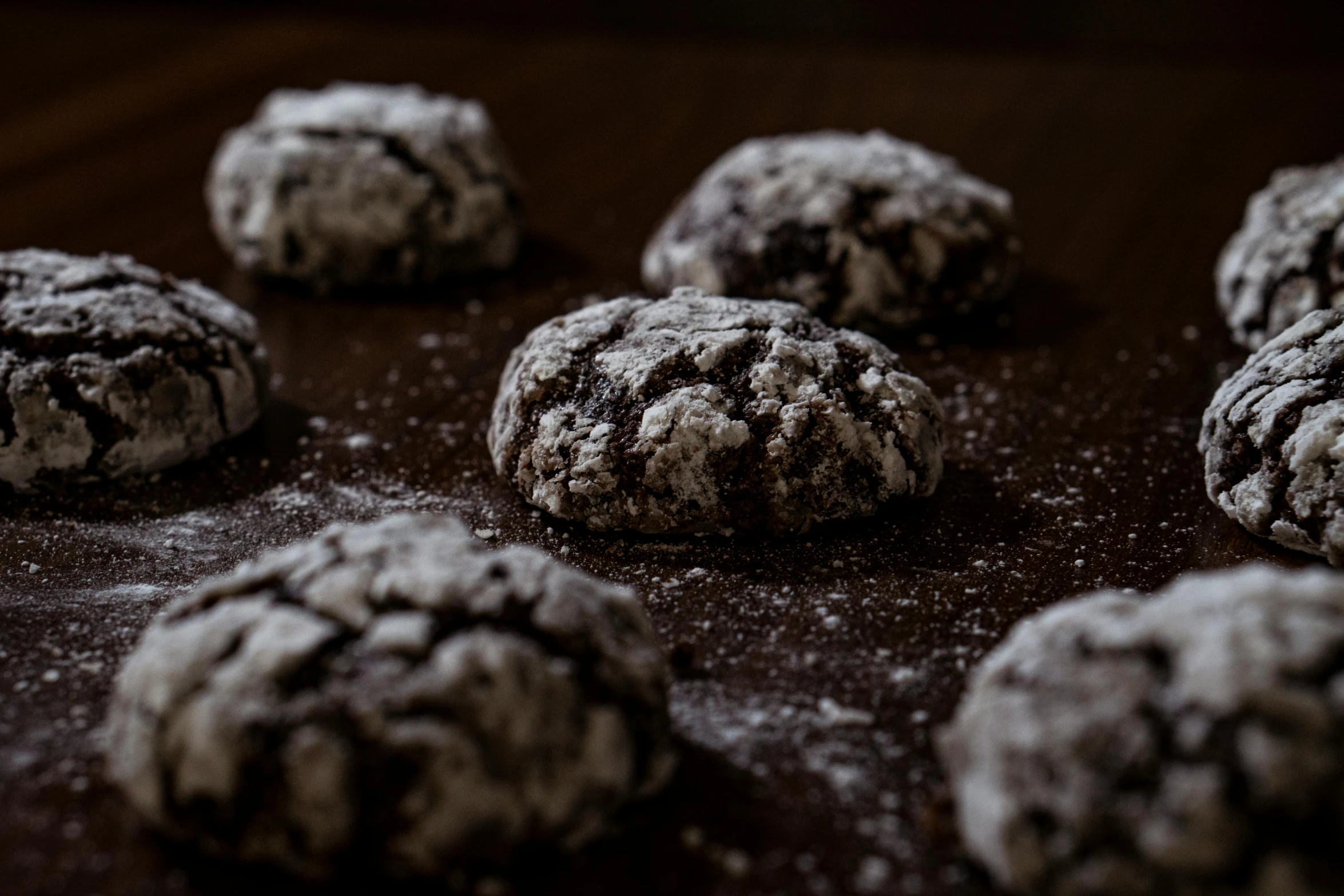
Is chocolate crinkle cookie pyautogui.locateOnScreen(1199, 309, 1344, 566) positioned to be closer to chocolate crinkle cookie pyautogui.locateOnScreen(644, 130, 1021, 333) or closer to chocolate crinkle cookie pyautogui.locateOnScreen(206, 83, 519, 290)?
chocolate crinkle cookie pyautogui.locateOnScreen(644, 130, 1021, 333)

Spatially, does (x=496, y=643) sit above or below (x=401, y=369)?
above

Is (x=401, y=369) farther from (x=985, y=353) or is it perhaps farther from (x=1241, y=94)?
(x=1241, y=94)

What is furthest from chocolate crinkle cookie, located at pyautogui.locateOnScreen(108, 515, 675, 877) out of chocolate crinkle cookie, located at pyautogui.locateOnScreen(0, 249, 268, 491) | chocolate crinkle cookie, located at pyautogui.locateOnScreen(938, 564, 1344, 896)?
chocolate crinkle cookie, located at pyautogui.locateOnScreen(0, 249, 268, 491)

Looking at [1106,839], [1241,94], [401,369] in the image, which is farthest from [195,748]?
[1241,94]

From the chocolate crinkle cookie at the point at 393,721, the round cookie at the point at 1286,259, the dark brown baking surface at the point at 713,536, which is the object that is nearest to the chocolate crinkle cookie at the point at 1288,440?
the dark brown baking surface at the point at 713,536

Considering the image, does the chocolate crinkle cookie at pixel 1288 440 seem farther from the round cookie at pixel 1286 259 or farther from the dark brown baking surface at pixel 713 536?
the round cookie at pixel 1286 259
